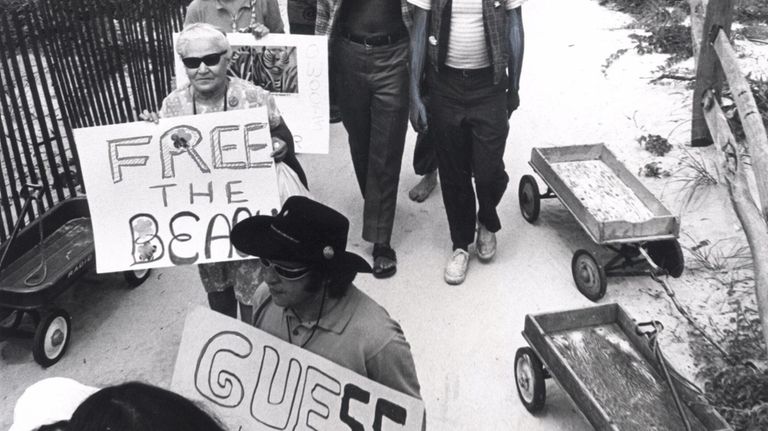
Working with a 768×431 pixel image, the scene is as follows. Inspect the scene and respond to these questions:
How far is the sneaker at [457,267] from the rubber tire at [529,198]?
84 cm

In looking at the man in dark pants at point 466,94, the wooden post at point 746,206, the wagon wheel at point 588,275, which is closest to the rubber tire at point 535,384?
the wagon wheel at point 588,275

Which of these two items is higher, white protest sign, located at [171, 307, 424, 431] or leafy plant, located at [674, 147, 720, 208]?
white protest sign, located at [171, 307, 424, 431]

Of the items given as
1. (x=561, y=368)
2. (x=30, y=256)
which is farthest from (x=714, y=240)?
(x=30, y=256)

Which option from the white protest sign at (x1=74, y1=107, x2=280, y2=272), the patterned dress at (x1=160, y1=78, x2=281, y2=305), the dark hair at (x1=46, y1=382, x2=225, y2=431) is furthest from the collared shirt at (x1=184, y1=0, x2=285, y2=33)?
the dark hair at (x1=46, y1=382, x2=225, y2=431)

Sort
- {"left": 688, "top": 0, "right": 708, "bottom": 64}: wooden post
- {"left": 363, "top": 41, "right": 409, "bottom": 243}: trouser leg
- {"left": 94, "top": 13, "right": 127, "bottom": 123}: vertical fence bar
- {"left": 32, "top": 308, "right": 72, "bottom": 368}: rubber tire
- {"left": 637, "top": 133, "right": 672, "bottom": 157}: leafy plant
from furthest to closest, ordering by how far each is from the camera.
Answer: {"left": 637, "top": 133, "right": 672, "bottom": 157}: leafy plant
{"left": 688, "top": 0, "right": 708, "bottom": 64}: wooden post
{"left": 94, "top": 13, "right": 127, "bottom": 123}: vertical fence bar
{"left": 363, "top": 41, "right": 409, "bottom": 243}: trouser leg
{"left": 32, "top": 308, "right": 72, "bottom": 368}: rubber tire

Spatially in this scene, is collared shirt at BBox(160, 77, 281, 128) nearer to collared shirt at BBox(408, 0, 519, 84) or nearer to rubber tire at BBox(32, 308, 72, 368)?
collared shirt at BBox(408, 0, 519, 84)

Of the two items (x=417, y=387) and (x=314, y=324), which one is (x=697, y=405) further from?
(x=314, y=324)

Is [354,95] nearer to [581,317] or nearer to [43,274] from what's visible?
[581,317]

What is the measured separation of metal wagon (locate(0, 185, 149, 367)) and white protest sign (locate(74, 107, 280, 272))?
A: 41.7 inches

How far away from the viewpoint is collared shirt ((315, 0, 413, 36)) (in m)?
5.06

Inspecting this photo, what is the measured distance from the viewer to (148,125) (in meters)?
Answer: 3.78

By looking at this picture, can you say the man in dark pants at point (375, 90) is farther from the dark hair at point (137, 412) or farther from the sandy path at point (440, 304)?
the dark hair at point (137, 412)

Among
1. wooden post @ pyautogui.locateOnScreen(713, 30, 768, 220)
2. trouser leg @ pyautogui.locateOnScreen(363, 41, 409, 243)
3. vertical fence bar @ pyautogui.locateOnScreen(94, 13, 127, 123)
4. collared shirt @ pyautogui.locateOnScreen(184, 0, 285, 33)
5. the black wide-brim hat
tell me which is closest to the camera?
the black wide-brim hat

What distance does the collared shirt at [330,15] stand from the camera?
5059 mm
